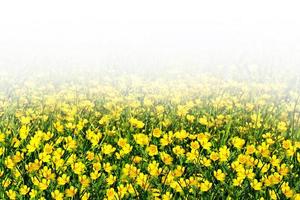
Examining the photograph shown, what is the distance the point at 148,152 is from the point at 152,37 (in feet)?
28.6

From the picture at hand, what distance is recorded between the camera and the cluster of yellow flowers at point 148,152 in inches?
149

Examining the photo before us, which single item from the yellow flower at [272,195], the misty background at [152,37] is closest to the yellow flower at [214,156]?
the yellow flower at [272,195]

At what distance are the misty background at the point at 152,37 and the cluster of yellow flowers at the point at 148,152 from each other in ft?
12.7

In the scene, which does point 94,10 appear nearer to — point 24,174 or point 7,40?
point 7,40

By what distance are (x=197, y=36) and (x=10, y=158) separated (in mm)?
9087

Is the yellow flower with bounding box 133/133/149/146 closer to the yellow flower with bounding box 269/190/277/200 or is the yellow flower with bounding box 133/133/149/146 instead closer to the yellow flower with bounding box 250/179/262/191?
the yellow flower with bounding box 250/179/262/191

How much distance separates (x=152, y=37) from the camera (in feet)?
42.0

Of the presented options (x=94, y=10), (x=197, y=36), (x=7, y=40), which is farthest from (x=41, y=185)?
(x=94, y=10)

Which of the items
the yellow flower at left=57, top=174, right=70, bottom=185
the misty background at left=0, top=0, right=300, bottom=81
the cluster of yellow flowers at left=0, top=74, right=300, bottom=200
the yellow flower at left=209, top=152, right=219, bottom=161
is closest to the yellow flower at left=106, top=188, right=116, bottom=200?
the cluster of yellow flowers at left=0, top=74, right=300, bottom=200

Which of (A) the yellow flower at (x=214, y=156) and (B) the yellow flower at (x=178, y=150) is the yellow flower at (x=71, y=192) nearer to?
(B) the yellow flower at (x=178, y=150)

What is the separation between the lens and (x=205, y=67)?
9.76 m

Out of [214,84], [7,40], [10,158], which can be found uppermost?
[10,158]

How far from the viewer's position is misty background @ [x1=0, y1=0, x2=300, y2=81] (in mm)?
10000

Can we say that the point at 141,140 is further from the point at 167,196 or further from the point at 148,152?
the point at 167,196
